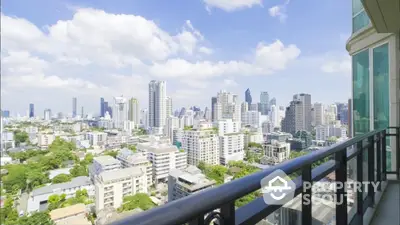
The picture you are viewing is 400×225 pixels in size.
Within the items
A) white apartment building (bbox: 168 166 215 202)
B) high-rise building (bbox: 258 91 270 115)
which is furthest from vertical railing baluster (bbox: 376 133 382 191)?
high-rise building (bbox: 258 91 270 115)

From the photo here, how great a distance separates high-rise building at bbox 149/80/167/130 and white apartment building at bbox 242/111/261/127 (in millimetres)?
3400

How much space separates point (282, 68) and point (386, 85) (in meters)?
16.1

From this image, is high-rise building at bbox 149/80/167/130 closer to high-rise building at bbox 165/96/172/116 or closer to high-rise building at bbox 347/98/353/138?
high-rise building at bbox 165/96/172/116

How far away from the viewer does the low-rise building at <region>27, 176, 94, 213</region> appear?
2645 mm

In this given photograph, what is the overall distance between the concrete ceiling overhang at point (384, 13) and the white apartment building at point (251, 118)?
669 centimetres

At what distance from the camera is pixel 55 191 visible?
3322 mm

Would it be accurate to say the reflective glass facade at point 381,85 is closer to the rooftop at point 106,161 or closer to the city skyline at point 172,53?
the city skyline at point 172,53

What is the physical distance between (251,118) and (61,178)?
834 cm

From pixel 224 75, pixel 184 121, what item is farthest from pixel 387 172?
pixel 224 75

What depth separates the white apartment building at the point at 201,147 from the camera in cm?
552

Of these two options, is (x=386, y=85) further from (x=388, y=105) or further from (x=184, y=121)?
(x=184, y=121)

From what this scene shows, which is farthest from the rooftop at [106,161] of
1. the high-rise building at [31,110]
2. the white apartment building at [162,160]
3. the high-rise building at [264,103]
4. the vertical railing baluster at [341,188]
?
the high-rise building at [264,103]

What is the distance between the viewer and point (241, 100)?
1206cm

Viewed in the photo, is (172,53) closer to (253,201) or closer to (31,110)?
(31,110)
